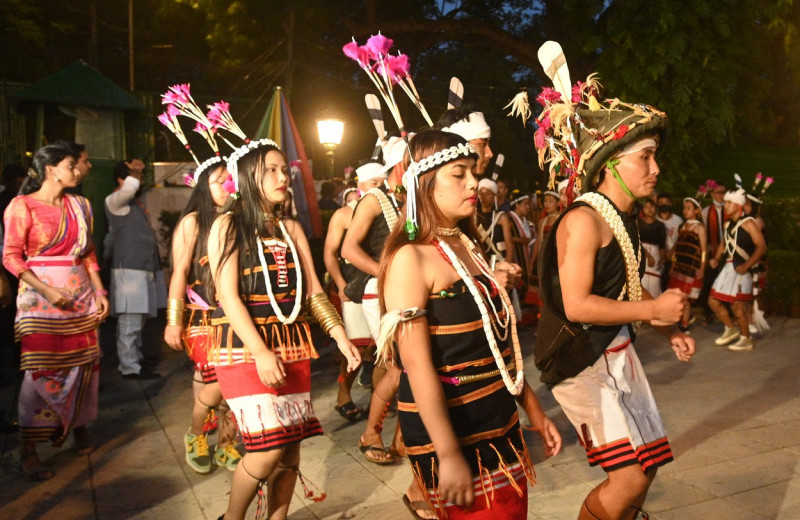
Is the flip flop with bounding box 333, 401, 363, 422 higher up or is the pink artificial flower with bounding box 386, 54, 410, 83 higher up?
the pink artificial flower with bounding box 386, 54, 410, 83

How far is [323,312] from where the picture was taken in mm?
3455

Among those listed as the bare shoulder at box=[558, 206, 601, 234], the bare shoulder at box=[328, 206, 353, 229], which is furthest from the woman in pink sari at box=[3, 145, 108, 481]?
the bare shoulder at box=[558, 206, 601, 234]

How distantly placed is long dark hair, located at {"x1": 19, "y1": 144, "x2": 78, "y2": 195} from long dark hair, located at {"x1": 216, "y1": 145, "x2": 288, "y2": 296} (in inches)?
73.7

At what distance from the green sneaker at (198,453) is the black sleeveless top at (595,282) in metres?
2.47

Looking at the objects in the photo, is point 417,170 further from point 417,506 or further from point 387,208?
point 387,208

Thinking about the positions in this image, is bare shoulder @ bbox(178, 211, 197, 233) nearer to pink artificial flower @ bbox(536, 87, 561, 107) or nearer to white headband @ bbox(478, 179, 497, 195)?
pink artificial flower @ bbox(536, 87, 561, 107)

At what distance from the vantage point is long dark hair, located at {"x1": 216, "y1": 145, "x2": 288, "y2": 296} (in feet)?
10.8

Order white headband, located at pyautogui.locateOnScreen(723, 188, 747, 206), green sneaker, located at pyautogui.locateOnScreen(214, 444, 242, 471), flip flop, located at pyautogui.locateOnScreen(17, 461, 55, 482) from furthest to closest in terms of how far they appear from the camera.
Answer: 1. white headband, located at pyautogui.locateOnScreen(723, 188, 747, 206)
2. green sneaker, located at pyautogui.locateOnScreen(214, 444, 242, 471)
3. flip flop, located at pyautogui.locateOnScreen(17, 461, 55, 482)

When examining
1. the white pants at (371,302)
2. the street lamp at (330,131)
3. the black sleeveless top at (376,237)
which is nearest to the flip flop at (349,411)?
the white pants at (371,302)

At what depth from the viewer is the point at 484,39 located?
18734 mm

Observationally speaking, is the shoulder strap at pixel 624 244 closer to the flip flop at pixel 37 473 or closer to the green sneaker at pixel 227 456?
the green sneaker at pixel 227 456

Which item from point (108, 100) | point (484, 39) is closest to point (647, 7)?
point (484, 39)

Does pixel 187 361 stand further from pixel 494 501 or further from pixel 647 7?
pixel 647 7

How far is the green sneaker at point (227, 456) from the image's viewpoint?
15.0ft
